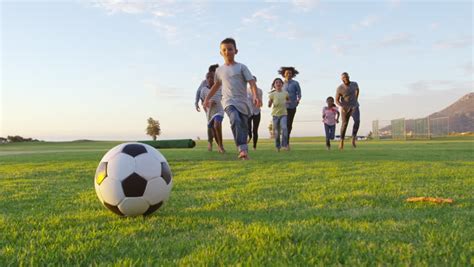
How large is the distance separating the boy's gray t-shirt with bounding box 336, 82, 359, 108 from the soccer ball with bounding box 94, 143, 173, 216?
10085 mm

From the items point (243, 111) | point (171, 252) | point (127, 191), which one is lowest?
point (171, 252)

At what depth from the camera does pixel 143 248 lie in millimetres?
2088

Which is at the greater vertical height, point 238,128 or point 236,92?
point 236,92

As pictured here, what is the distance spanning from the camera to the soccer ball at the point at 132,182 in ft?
9.67

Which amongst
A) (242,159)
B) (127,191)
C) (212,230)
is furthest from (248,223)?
(242,159)

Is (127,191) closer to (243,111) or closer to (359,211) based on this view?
(359,211)

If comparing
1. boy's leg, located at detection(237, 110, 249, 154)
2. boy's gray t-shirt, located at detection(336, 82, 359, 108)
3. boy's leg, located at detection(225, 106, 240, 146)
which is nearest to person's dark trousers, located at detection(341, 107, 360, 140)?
boy's gray t-shirt, located at detection(336, 82, 359, 108)

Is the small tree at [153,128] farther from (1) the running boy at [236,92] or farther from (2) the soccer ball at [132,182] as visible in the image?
(2) the soccer ball at [132,182]

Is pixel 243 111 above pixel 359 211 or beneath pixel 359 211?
above

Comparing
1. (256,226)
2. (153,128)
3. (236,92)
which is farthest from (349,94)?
(153,128)

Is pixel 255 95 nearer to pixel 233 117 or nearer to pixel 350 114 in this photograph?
pixel 233 117

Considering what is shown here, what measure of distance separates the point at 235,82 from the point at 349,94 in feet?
19.2

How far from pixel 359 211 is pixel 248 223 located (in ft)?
2.93

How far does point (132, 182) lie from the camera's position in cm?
303
